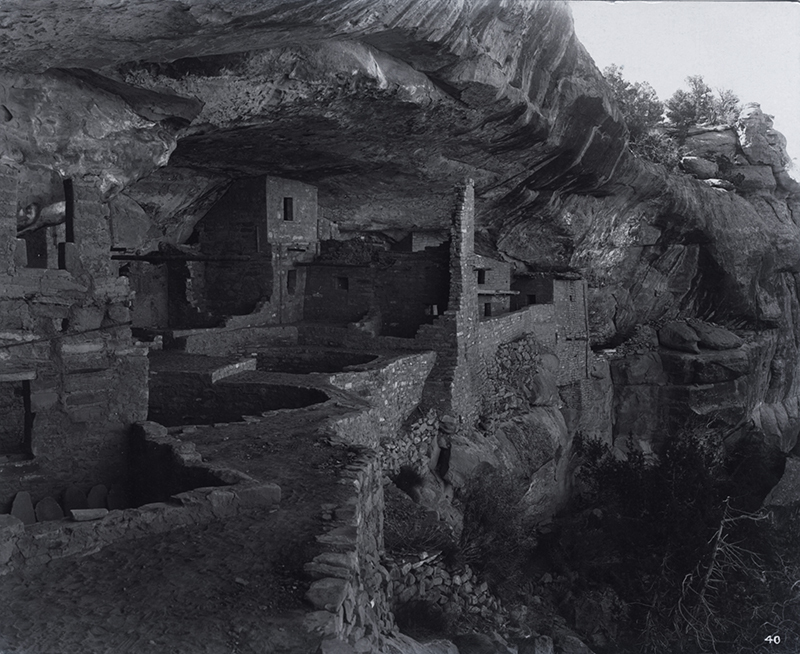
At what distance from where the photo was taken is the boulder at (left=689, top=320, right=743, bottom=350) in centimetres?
1986

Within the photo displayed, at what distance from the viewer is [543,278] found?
56.9 ft

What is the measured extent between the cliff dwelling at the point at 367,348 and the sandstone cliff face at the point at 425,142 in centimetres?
6

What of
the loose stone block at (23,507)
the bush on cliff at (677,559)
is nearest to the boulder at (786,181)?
the bush on cliff at (677,559)

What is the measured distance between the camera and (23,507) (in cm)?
631

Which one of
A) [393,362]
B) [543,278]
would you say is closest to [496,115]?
[393,362]

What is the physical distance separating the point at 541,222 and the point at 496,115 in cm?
598

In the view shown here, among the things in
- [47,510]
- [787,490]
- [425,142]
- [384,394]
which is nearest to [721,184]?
[787,490]

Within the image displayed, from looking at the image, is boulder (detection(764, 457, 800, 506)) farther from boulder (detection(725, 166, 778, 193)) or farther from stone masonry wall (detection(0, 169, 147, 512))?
stone masonry wall (detection(0, 169, 147, 512))

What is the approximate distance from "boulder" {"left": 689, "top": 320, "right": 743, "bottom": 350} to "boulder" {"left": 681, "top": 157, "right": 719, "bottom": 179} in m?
5.12

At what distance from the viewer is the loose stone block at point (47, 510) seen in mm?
6391

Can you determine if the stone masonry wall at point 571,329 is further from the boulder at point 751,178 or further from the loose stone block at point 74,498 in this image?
the loose stone block at point 74,498

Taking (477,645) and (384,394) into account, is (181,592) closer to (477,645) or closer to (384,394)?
(477,645)

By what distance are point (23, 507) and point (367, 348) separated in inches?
284

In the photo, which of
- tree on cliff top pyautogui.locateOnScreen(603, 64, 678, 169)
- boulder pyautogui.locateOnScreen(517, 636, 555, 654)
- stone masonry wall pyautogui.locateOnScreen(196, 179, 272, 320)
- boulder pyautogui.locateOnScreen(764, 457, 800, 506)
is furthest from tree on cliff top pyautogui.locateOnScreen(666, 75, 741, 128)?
boulder pyautogui.locateOnScreen(517, 636, 555, 654)
